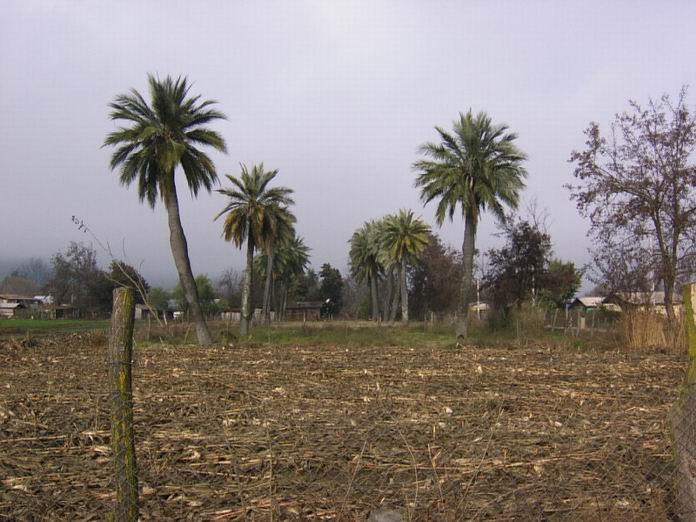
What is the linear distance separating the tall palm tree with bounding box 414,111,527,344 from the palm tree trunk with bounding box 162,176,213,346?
38.6 ft

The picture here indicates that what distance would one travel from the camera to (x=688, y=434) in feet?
Result: 12.5

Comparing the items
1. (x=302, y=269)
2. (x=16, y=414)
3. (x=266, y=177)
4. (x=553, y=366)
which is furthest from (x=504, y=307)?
(x=302, y=269)

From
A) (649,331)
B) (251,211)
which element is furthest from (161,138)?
(649,331)

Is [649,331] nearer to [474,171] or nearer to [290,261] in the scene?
[474,171]

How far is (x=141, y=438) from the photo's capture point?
572cm

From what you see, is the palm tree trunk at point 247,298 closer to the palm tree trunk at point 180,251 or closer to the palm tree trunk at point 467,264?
the palm tree trunk at point 180,251

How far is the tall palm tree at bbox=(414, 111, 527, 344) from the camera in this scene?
2775cm

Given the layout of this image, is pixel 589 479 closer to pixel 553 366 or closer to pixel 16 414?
Answer: pixel 16 414

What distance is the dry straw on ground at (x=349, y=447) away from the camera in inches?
163

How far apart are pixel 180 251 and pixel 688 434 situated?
73.0ft

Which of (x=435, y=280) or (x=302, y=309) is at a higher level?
(x=435, y=280)

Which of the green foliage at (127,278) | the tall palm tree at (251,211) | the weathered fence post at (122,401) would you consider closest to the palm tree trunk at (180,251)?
the tall palm tree at (251,211)

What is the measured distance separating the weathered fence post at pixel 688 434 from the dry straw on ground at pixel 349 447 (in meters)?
0.21

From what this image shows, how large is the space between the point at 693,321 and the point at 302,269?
65.1 meters
